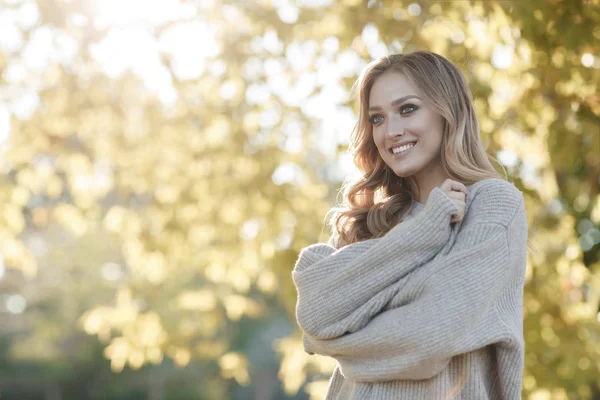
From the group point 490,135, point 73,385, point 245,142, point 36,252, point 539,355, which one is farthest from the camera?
point 73,385

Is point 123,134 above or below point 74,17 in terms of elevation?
below

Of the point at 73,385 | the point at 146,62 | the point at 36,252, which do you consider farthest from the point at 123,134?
the point at 73,385

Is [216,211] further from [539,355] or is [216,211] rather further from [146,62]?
[539,355]

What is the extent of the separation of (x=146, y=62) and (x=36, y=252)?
1223 centimetres

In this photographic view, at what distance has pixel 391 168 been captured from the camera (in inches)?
97.2

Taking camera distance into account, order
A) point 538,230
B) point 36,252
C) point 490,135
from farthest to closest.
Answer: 1. point 36,252
2. point 538,230
3. point 490,135

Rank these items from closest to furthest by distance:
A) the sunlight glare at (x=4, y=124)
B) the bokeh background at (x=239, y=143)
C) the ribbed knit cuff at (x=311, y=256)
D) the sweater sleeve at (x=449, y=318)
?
1. the sweater sleeve at (x=449, y=318)
2. the ribbed knit cuff at (x=311, y=256)
3. the bokeh background at (x=239, y=143)
4. the sunlight glare at (x=4, y=124)

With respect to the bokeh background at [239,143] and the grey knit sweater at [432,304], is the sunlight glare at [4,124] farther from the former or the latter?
the grey knit sweater at [432,304]

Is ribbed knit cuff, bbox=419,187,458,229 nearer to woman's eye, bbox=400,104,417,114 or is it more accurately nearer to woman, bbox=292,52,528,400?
woman, bbox=292,52,528,400

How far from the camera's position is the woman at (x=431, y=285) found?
78.5 inches

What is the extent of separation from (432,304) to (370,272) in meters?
0.19

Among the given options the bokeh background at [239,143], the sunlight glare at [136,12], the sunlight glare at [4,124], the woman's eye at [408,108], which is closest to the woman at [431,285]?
the woman's eye at [408,108]

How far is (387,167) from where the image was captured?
8.54ft

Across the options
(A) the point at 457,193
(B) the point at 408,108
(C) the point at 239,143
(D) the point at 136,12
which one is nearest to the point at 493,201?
(A) the point at 457,193
